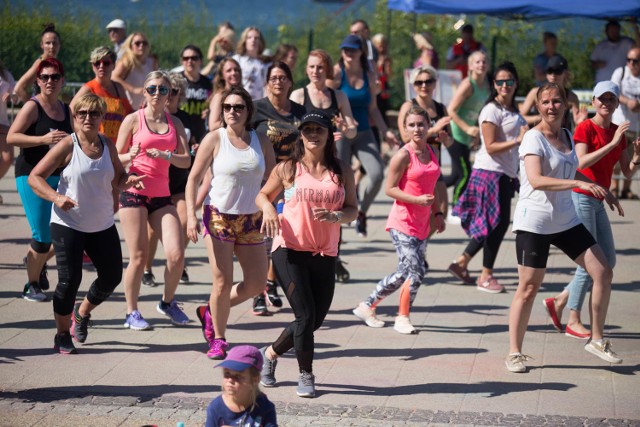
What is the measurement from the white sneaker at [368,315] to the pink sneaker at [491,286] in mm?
1666

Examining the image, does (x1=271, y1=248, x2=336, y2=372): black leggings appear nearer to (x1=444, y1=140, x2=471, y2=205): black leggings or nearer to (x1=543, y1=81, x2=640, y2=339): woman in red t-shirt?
(x1=543, y1=81, x2=640, y2=339): woman in red t-shirt

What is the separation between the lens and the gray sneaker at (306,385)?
683cm

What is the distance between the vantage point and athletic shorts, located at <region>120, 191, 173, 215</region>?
8.31m

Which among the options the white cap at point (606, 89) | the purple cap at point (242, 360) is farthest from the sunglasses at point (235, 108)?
the purple cap at point (242, 360)

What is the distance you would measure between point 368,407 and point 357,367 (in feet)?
2.91

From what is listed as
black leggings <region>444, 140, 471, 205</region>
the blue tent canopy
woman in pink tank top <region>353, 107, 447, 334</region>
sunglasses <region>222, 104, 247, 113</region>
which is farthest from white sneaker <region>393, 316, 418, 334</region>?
the blue tent canopy

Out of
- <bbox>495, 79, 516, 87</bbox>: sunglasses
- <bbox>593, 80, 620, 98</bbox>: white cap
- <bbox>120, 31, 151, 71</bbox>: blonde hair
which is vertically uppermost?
<bbox>593, 80, 620, 98</bbox>: white cap

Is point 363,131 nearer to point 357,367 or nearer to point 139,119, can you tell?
point 139,119

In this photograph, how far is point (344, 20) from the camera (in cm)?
2748

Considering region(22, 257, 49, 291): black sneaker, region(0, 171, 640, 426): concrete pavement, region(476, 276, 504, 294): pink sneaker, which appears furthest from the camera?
region(476, 276, 504, 294): pink sneaker

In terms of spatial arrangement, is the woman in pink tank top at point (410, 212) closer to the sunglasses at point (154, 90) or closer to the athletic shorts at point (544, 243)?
the athletic shorts at point (544, 243)

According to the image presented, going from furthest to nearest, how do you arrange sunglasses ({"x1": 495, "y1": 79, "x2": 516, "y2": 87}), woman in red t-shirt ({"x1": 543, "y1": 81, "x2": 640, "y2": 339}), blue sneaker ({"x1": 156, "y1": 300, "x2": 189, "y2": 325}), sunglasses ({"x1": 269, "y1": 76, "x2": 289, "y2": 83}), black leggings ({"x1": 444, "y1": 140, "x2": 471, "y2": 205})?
black leggings ({"x1": 444, "y1": 140, "x2": 471, "y2": 205})
sunglasses ({"x1": 495, "y1": 79, "x2": 516, "y2": 87})
sunglasses ({"x1": 269, "y1": 76, "x2": 289, "y2": 83})
blue sneaker ({"x1": 156, "y1": 300, "x2": 189, "y2": 325})
woman in red t-shirt ({"x1": 543, "y1": 81, "x2": 640, "y2": 339})

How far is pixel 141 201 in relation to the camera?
8.34m

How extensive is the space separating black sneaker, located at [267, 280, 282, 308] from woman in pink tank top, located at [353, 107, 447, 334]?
103 centimetres
